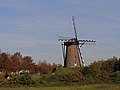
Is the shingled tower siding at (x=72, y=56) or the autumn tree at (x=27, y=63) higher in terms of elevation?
the autumn tree at (x=27, y=63)

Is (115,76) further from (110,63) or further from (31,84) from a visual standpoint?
(31,84)

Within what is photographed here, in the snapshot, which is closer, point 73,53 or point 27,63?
point 73,53

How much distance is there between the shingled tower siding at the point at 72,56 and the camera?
229 feet

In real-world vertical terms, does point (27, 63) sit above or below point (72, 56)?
above

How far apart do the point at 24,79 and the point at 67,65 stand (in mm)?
16573

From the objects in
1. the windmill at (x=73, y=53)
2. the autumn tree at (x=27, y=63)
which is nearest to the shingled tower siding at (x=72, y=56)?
the windmill at (x=73, y=53)

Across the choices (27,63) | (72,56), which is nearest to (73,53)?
(72,56)

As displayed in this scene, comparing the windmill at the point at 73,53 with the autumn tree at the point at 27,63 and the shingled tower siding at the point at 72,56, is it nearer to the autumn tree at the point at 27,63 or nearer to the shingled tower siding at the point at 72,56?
the shingled tower siding at the point at 72,56

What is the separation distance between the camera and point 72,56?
6969 centimetres

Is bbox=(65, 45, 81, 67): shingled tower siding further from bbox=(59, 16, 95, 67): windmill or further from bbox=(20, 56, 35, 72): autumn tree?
bbox=(20, 56, 35, 72): autumn tree

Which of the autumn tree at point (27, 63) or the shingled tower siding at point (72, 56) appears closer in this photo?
the shingled tower siding at point (72, 56)

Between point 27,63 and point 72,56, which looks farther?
point 27,63

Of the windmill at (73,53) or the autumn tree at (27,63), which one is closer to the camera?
the windmill at (73,53)

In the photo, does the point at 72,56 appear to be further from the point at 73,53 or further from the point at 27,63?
the point at 27,63
